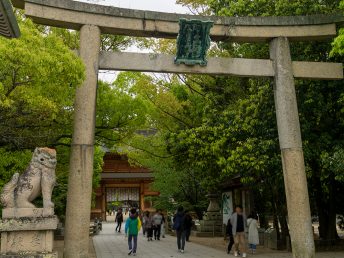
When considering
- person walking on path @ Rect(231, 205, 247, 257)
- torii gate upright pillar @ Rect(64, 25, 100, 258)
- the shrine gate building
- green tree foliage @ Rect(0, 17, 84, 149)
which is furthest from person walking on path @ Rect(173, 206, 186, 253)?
the shrine gate building

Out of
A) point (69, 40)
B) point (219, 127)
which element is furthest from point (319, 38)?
point (69, 40)

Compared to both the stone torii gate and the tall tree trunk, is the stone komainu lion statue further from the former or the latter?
the tall tree trunk

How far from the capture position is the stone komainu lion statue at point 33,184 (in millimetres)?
7668

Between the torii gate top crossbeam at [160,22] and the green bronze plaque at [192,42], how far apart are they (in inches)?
8.4

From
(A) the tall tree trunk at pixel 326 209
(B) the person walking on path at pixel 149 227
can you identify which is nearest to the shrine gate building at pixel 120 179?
(B) the person walking on path at pixel 149 227

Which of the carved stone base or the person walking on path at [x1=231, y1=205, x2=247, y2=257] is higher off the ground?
the carved stone base

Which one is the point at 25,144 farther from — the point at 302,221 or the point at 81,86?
the point at 302,221

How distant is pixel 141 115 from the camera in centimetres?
1360

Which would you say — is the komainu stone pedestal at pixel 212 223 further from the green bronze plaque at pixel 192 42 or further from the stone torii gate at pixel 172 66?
the green bronze plaque at pixel 192 42

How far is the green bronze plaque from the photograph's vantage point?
1034 centimetres

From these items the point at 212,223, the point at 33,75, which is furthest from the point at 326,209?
the point at 33,75

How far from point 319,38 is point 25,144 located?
8586 millimetres

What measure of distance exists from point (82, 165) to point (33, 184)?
1.48 meters

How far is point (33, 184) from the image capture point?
25.7 ft
